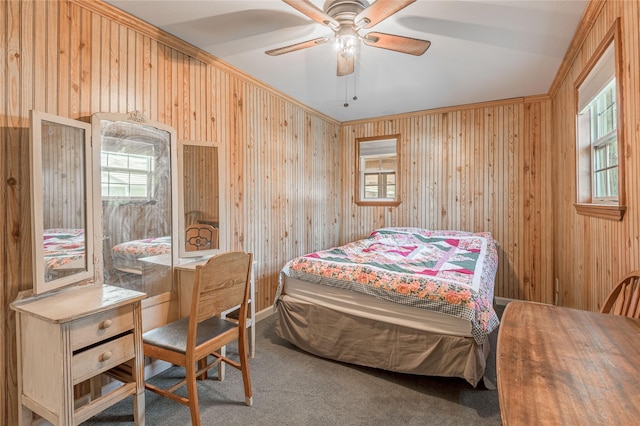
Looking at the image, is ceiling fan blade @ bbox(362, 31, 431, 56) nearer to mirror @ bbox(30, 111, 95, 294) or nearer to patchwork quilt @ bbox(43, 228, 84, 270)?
mirror @ bbox(30, 111, 95, 294)

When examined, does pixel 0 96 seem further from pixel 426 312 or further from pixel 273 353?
pixel 426 312

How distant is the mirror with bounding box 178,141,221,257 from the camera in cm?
249

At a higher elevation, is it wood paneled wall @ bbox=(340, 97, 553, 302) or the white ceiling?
the white ceiling

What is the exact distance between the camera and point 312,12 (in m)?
1.78

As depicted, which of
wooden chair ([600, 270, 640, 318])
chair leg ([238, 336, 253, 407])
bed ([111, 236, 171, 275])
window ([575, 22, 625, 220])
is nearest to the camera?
wooden chair ([600, 270, 640, 318])

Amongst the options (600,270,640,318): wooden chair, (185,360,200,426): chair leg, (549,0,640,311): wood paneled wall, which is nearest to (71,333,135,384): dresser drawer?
(185,360,200,426): chair leg

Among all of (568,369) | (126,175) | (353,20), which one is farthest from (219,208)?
(568,369)

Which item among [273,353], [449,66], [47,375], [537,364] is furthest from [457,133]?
[47,375]

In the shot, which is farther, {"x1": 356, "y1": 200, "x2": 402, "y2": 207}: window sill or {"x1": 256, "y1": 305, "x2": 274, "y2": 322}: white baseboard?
{"x1": 356, "y1": 200, "x2": 402, "y2": 207}: window sill

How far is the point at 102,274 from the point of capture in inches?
76.1

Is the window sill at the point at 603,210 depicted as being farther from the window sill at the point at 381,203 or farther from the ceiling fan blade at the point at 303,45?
the window sill at the point at 381,203

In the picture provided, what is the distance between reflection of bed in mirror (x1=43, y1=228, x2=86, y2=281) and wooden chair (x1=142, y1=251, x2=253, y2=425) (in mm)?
566

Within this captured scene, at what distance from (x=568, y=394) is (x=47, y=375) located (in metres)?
1.97

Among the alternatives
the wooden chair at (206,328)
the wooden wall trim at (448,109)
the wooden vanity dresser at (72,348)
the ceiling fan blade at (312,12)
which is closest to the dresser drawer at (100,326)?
the wooden vanity dresser at (72,348)
